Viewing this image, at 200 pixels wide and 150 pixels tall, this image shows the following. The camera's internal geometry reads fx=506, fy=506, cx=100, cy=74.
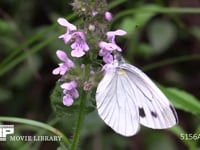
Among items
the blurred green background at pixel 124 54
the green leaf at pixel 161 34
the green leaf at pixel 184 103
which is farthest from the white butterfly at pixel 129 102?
the green leaf at pixel 161 34

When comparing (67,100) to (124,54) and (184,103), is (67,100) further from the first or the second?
(124,54)

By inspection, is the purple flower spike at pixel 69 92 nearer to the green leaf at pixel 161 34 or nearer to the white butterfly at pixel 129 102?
the white butterfly at pixel 129 102

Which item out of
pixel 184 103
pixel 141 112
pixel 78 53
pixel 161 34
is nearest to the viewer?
pixel 78 53

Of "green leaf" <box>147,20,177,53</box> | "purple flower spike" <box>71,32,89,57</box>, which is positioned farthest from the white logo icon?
"green leaf" <box>147,20,177,53</box>

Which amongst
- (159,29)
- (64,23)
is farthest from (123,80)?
(159,29)

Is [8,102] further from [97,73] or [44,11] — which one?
[97,73]

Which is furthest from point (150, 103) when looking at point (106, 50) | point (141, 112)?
point (106, 50)
